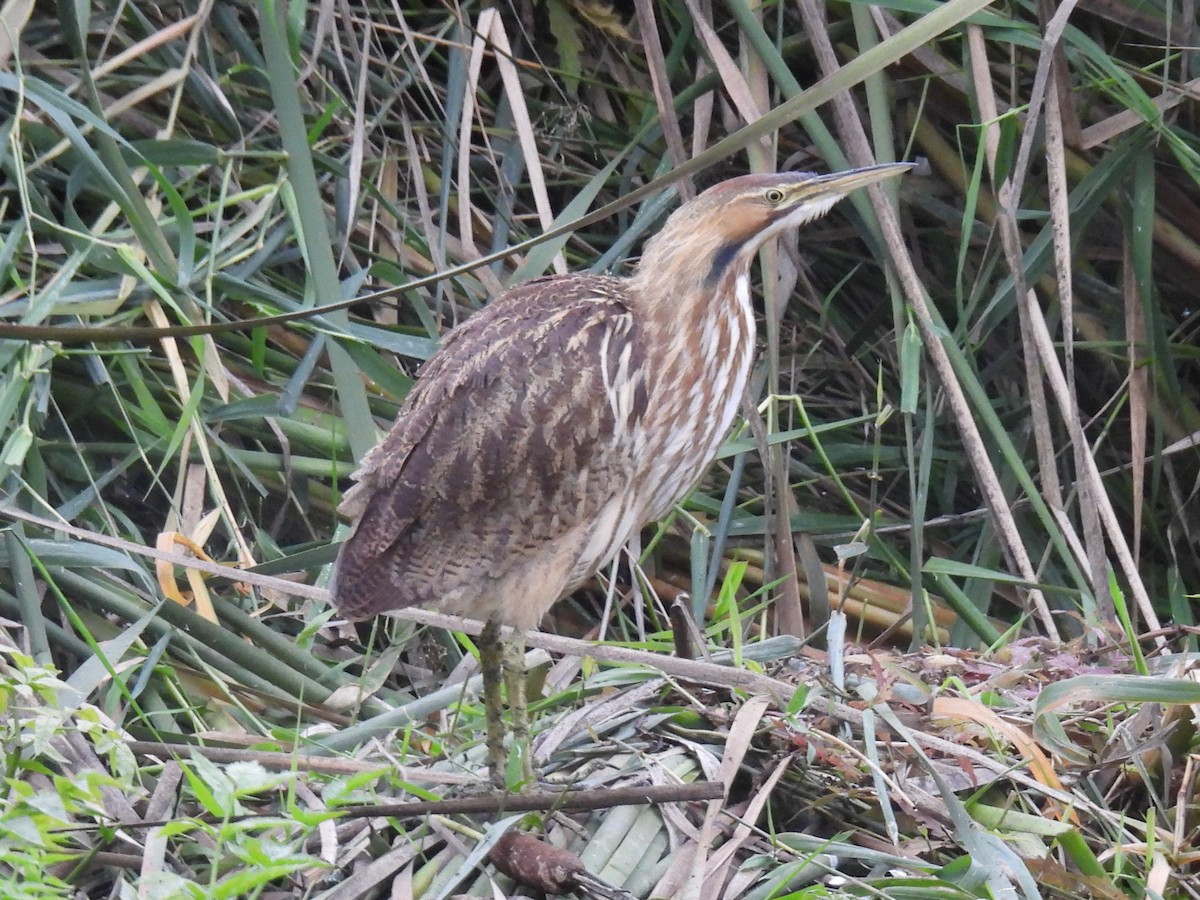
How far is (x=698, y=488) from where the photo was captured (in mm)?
2512

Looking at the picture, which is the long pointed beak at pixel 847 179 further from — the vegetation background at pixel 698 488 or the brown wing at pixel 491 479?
the brown wing at pixel 491 479

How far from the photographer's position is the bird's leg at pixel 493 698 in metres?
1.70

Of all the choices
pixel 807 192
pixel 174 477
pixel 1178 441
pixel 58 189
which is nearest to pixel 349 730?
pixel 174 477

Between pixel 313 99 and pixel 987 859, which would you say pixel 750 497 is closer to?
pixel 313 99

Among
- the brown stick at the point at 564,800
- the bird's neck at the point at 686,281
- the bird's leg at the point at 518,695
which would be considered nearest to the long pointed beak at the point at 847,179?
the bird's neck at the point at 686,281

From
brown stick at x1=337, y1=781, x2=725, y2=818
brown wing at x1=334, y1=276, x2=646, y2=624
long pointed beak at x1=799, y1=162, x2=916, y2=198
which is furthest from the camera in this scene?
long pointed beak at x1=799, y1=162, x2=916, y2=198

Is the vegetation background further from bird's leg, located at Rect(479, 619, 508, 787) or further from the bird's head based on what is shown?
the bird's head

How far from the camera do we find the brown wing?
5.73 feet

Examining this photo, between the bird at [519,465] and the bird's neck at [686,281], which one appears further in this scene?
the bird's neck at [686,281]

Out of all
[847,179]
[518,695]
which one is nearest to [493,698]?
[518,695]

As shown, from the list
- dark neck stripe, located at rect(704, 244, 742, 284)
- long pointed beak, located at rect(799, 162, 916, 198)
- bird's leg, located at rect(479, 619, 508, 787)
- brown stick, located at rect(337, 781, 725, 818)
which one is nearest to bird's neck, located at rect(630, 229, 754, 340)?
dark neck stripe, located at rect(704, 244, 742, 284)

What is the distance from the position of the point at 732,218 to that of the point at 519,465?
1.45 feet

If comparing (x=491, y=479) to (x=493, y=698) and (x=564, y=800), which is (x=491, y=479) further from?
(x=564, y=800)

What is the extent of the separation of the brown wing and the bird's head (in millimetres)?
204
